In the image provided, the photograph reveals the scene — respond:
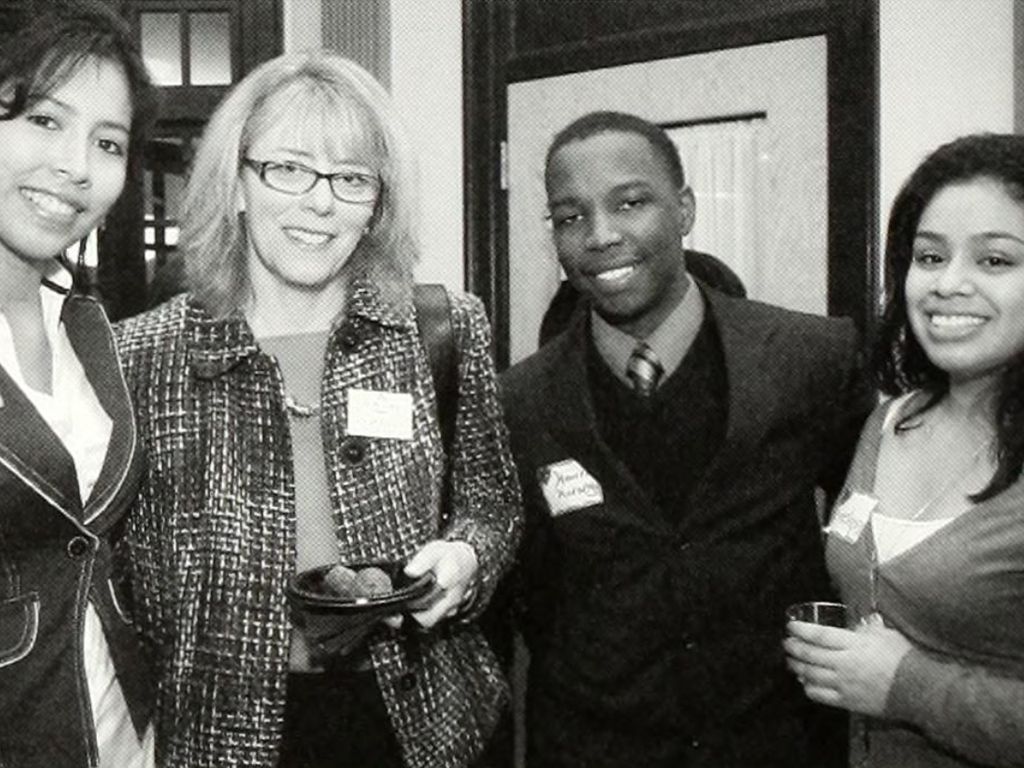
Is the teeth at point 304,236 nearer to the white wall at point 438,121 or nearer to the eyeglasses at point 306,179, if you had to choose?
the eyeglasses at point 306,179

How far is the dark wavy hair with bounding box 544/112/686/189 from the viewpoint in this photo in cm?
229

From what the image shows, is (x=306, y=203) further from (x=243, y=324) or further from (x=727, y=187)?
(x=727, y=187)

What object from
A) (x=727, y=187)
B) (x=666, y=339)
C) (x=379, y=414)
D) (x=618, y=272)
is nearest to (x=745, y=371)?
→ (x=666, y=339)

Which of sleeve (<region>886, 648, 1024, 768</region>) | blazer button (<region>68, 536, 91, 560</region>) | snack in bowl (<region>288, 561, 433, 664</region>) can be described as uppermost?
blazer button (<region>68, 536, 91, 560</region>)

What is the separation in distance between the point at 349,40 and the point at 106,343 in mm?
3288

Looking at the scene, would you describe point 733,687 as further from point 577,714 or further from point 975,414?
point 975,414

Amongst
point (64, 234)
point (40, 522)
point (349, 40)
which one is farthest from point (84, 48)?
point (349, 40)

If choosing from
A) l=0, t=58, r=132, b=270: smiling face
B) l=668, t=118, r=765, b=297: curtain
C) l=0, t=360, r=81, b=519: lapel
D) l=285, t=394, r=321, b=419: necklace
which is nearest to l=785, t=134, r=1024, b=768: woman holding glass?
l=285, t=394, r=321, b=419: necklace

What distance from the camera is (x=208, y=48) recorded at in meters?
5.29

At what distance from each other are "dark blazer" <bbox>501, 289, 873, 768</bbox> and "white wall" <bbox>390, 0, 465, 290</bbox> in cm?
266

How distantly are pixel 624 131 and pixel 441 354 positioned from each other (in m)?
0.61

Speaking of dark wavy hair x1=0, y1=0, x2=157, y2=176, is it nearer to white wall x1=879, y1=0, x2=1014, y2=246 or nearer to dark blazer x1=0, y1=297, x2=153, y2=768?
dark blazer x1=0, y1=297, x2=153, y2=768

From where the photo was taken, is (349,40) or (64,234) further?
(349,40)

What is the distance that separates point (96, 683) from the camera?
69.7 inches
